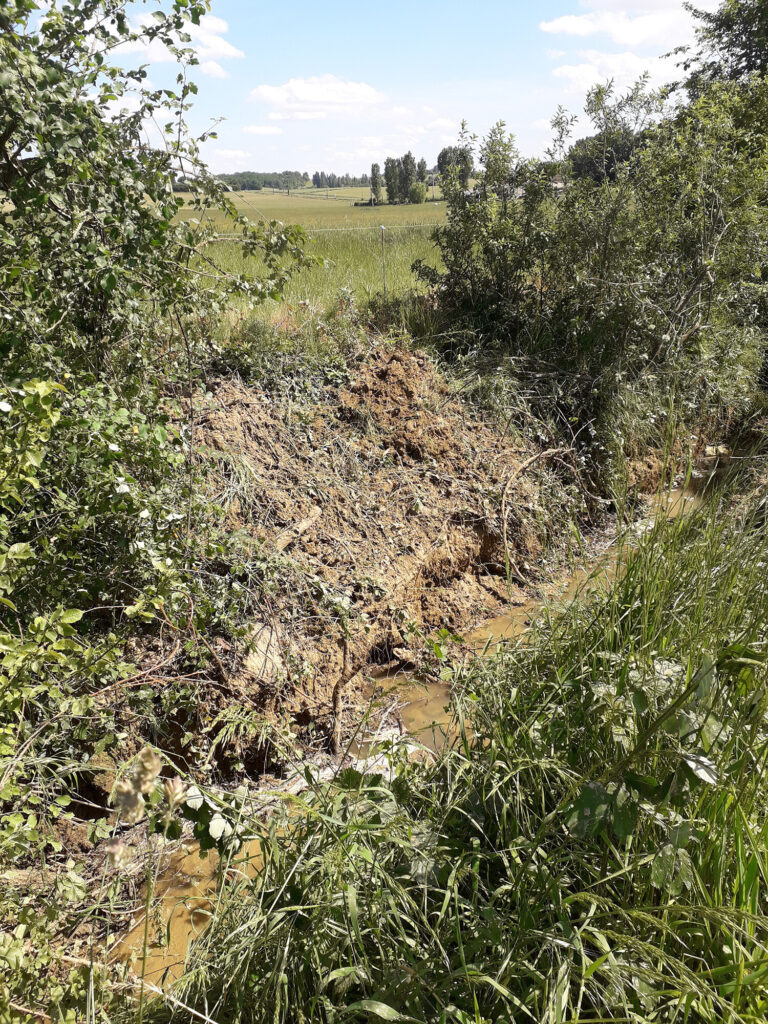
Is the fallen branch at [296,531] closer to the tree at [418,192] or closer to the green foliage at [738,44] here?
the green foliage at [738,44]

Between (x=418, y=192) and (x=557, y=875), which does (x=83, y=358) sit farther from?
(x=418, y=192)

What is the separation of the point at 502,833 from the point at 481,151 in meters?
6.32

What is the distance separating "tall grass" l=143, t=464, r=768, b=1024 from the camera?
4.70ft

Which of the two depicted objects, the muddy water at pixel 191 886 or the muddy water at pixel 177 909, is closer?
the muddy water at pixel 191 886

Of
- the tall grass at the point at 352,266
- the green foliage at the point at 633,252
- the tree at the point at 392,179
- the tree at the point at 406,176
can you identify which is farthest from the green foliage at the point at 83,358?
the tree at the point at 392,179

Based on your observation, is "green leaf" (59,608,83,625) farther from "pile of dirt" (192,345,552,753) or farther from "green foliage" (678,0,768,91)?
"green foliage" (678,0,768,91)

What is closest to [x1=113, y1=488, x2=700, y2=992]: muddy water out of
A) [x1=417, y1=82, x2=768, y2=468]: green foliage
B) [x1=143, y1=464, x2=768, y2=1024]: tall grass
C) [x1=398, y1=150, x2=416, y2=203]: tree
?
[x1=143, y1=464, x2=768, y2=1024]: tall grass

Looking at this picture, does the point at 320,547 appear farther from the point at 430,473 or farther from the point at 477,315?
the point at 477,315

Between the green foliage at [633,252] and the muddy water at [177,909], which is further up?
the green foliage at [633,252]

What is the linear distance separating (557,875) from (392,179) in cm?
4036

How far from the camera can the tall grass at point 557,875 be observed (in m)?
1.43

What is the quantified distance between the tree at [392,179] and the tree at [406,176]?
265mm

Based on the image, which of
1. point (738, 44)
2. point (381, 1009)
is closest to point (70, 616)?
point (381, 1009)

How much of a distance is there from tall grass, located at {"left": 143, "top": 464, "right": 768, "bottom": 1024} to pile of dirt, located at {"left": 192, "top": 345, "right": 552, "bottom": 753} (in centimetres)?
155
